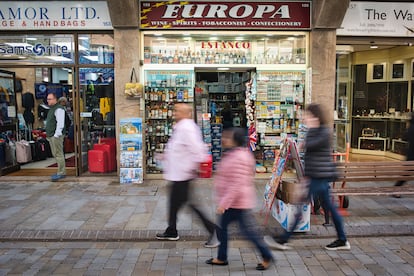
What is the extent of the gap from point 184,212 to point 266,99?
380 cm

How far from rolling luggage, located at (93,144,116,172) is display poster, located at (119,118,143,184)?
0.80 metres

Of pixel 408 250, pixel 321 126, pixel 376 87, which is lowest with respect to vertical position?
pixel 408 250

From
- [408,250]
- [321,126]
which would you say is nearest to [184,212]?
[321,126]

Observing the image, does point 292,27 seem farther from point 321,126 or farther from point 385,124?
point 385,124

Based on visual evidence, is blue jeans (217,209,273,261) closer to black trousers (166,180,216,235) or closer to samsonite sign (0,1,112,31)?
black trousers (166,180,216,235)

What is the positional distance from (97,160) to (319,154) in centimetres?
554

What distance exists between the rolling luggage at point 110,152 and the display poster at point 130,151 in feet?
2.63

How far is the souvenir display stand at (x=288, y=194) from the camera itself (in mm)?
5039

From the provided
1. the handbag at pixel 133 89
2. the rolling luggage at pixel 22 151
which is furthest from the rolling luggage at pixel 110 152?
the rolling luggage at pixel 22 151

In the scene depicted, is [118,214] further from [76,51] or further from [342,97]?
[342,97]

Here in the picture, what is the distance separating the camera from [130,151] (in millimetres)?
8180

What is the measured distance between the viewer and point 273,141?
9.12 m

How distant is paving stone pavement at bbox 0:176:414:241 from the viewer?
17.7ft

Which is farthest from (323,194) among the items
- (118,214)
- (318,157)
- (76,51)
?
(76,51)
